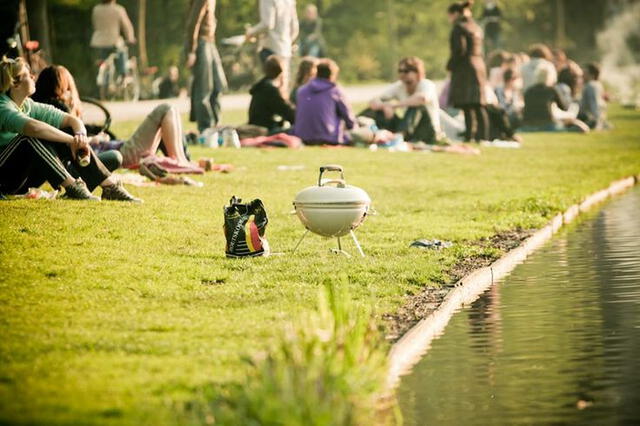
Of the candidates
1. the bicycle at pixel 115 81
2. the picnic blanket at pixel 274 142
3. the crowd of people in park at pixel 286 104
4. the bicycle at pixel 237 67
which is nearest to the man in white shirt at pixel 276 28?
the crowd of people in park at pixel 286 104

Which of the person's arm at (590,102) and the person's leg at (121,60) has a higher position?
the person's leg at (121,60)

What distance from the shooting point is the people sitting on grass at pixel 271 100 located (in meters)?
21.6

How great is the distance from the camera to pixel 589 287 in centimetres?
1121

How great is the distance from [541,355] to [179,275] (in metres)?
2.94

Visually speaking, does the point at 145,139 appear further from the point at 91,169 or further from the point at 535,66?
the point at 535,66

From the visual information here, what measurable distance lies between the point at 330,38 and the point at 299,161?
1442 inches

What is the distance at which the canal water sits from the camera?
6996 millimetres

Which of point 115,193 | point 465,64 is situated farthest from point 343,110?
point 115,193

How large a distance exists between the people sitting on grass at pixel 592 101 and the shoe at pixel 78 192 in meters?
20.9

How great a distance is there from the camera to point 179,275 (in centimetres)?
1026

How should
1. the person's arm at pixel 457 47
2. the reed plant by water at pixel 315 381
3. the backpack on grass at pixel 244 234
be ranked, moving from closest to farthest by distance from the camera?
the reed plant by water at pixel 315 381 < the backpack on grass at pixel 244 234 < the person's arm at pixel 457 47

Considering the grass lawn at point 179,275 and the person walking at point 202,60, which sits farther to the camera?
the person walking at point 202,60

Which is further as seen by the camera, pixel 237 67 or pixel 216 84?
pixel 237 67

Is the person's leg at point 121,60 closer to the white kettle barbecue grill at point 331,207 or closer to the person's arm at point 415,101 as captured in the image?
the person's arm at point 415,101
